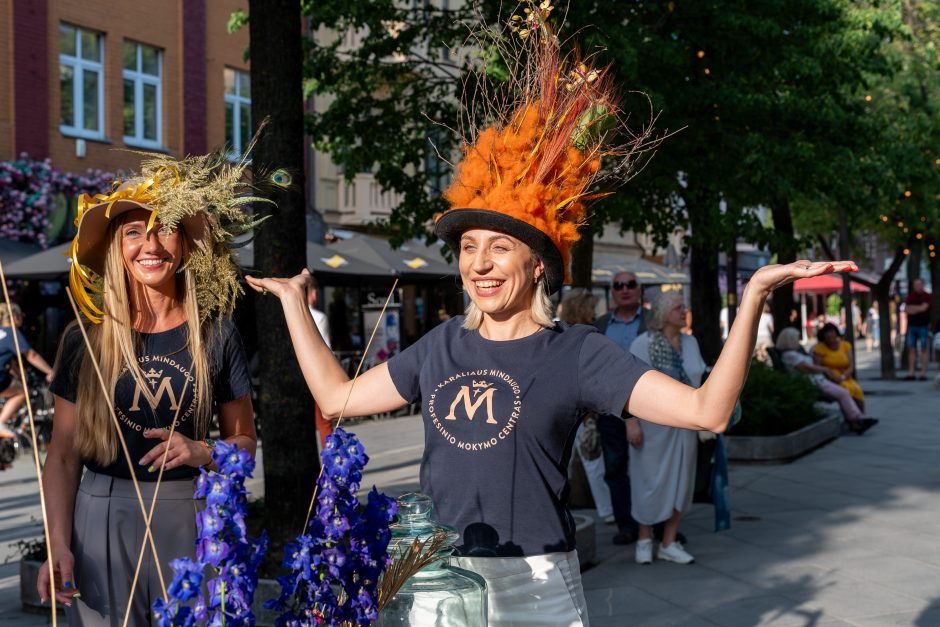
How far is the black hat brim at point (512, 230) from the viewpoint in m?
2.85

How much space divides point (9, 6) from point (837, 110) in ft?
41.9

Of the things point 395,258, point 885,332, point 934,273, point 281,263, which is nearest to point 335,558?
point 281,263

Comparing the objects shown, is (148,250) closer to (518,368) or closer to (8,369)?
(518,368)

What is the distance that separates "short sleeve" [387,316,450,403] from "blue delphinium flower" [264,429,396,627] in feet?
3.20

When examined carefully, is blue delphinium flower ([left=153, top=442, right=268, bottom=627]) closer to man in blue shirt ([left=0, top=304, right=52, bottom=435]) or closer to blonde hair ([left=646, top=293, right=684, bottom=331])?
blonde hair ([left=646, top=293, right=684, bottom=331])

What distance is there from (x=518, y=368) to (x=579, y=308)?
5.54 m

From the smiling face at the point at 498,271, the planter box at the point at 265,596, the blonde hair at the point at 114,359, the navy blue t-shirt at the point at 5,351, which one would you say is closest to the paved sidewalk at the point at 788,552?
the navy blue t-shirt at the point at 5,351

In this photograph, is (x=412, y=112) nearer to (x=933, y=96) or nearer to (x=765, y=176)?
(x=765, y=176)

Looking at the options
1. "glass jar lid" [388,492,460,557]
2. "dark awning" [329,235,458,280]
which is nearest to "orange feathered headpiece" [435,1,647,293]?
"glass jar lid" [388,492,460,557]

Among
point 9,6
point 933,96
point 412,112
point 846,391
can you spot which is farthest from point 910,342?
point 9,6

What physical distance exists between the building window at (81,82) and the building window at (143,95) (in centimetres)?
71

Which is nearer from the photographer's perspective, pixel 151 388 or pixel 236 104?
pixel 151 388

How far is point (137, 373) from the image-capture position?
3.08 m

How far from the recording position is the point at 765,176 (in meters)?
12.0
